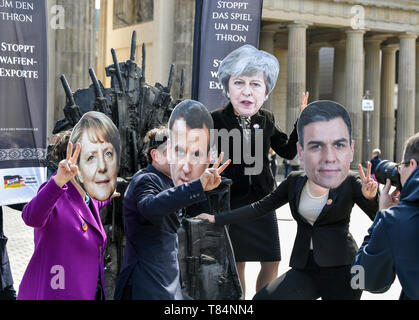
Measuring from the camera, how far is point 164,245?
4.09 m

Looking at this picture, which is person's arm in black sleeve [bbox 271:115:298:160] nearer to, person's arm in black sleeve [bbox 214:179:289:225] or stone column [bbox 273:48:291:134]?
person's arm in black sleeve [bbox 214:179:289:225]

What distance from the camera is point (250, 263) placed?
9.69 meters

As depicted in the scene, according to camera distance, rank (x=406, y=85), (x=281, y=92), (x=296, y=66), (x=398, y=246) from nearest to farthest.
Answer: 1. (x=398, y=246)
2. (x=296, y=66)
3. (x=406, y=85)
4. (x=281, y=92)

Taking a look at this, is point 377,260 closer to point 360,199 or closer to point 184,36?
point 360,199

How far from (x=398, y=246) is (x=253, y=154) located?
7.95ft

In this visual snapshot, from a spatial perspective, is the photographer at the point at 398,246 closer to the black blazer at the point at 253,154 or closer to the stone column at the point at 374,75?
the black blazer at the point at 253,154

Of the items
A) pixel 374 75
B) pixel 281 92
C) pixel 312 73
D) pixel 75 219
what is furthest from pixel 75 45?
pixel 312 73

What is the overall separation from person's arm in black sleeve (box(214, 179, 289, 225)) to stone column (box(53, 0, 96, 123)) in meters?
16.1

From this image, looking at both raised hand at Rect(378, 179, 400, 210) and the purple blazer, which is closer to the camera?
raised hand at Rect(378, 179, 400, 210)

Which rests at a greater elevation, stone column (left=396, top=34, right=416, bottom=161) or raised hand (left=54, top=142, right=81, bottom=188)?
stone column (left=396, top=34, right=416, bottom=161)

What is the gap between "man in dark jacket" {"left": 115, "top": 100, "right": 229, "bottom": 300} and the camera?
387 cm

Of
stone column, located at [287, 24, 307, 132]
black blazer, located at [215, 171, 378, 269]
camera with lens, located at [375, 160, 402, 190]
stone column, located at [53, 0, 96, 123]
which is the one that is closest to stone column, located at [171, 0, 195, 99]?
stone column, located at [53, 0, 96, 123]

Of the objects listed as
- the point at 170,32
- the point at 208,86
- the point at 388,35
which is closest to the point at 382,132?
the point at 388,35

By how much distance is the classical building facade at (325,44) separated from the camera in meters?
23.4
